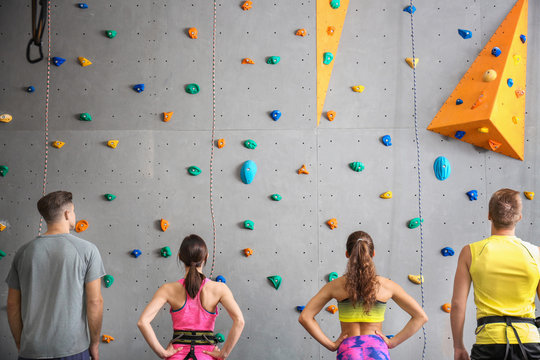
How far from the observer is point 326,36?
386 centimetres

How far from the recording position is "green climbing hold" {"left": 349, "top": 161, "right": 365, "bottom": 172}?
378 centimetres

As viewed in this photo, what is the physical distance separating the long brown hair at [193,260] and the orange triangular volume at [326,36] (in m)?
1.65

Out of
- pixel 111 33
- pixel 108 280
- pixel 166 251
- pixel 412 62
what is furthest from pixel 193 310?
pixel 412 62

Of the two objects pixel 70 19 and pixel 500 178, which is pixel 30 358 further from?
pixel 500 178

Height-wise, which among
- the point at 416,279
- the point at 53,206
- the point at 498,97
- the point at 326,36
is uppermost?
the point at 326,36

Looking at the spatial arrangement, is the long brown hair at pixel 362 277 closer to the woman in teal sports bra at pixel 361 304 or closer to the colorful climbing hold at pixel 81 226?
the woman in teal sports bra at pixel 361 304

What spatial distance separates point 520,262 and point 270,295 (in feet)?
6.31

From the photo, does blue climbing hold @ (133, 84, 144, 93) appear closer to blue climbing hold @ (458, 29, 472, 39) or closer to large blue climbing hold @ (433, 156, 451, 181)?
large blue climbing hold @ (433, 156, 451, 181)

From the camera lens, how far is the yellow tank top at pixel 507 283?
2404 mm

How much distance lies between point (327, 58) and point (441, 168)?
4.29 feet

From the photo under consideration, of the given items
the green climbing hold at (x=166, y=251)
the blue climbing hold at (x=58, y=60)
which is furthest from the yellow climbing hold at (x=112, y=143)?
the green climbing hold at (x=166, y=251)

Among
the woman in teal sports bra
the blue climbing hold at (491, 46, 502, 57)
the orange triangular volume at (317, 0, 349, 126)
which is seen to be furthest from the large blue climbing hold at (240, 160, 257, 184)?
the blue climbing hold at (491, 46, 502, 57)

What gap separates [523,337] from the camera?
2.39m

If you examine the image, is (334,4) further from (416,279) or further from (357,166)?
(416,279)
